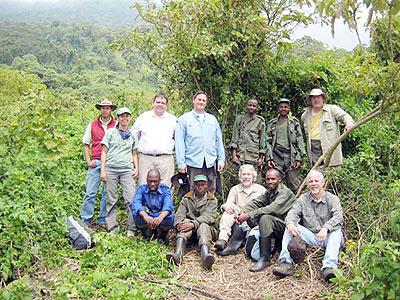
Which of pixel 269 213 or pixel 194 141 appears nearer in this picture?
pixel 269 213

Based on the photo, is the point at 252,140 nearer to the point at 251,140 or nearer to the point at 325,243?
the point at 251,140

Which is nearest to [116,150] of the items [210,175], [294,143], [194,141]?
[194,141]

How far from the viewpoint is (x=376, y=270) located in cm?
360

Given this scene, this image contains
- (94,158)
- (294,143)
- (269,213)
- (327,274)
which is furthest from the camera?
(94,158)

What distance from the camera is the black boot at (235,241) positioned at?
18.1 ft

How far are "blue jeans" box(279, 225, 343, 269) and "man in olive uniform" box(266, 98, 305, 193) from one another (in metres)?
1.33

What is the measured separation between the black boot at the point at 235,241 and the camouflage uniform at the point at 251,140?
1079 millimetres

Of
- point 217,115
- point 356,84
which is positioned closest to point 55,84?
point 217,115

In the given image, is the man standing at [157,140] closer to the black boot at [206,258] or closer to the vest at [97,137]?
the vest at [97,137]

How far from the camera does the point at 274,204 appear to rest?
5320mm

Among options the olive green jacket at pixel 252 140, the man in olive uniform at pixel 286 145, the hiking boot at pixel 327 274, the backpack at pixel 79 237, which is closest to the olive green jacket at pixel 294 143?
the man in olive uniform at pixel 286 145

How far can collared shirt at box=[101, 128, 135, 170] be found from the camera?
5918mm

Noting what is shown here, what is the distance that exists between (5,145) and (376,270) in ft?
13.8

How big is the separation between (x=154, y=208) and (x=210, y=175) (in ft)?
2.90
